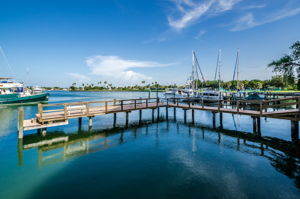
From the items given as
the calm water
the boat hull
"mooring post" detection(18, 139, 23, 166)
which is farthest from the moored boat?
"mooring post" detection(18, 139, 23, 166)

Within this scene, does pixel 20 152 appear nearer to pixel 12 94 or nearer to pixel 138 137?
pixel 138 137

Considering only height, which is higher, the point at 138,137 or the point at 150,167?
the point at 138,137

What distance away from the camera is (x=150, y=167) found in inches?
324

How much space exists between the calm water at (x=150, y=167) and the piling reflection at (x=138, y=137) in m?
0.05

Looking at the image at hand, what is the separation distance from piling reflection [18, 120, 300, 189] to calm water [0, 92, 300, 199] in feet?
0.17

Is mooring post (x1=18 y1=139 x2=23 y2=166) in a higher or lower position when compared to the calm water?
higher

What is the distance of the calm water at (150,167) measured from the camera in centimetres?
617

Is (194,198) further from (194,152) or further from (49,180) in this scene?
(49,180)

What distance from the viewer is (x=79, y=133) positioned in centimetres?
1473

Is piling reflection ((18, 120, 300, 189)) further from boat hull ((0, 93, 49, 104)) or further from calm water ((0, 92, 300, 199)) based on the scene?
boat hull ((0, 93, 49, 104))

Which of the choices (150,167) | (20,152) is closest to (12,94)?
(20,152)

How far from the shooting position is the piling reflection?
9034 millimetres

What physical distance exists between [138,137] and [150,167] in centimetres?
566

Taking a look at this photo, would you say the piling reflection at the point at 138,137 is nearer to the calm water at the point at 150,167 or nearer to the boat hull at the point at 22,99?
the calm water at the point at 150,167
